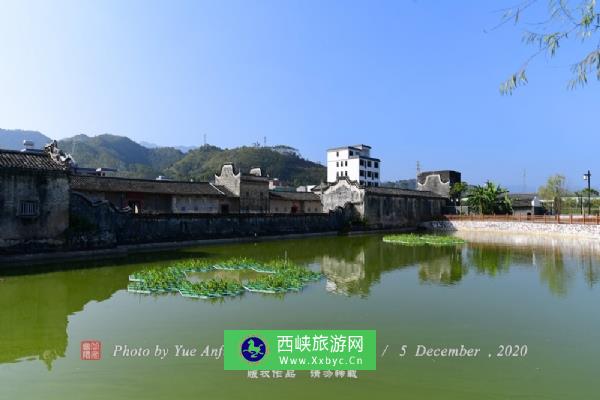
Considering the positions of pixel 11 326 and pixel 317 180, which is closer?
pixel 11 326

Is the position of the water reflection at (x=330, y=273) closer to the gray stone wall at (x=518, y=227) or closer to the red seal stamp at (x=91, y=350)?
the red seal stamp at (x=91, y=350)

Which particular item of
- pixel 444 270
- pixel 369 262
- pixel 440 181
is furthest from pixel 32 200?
pixel 440 181

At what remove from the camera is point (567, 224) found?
33.4 metres

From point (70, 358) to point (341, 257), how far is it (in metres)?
15.1

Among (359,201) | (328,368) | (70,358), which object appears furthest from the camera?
(359,201)

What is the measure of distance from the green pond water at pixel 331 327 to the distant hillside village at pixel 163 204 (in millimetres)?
2665

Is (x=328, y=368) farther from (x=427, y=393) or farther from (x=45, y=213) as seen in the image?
(x=45, y=213)

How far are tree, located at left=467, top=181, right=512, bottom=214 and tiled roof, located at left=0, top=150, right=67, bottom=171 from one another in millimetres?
39374

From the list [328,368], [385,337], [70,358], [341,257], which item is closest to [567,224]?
[341,257]

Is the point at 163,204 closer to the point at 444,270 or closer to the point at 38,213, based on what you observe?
the point at 38,213

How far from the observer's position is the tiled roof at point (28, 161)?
16.5m

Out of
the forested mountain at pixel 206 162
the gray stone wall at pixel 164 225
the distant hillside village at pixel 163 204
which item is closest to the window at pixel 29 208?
the distant hillside village at pixel 163 204

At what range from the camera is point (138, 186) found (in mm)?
29266

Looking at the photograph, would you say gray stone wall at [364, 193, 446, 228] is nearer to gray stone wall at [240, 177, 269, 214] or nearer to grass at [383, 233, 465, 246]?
grass at [383, 233, 465, 246]
